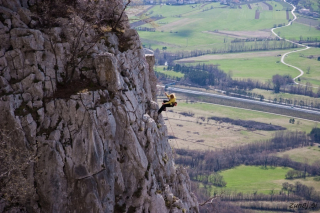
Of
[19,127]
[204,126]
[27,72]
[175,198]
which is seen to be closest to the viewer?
[19,127]

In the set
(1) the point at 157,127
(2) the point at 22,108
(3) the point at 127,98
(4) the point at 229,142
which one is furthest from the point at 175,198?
(4) the point at 229,142

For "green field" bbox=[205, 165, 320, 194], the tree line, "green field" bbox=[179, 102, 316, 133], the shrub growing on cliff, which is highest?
the shrub growing on cliff

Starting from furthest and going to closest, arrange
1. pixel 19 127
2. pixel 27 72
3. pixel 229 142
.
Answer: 1. pixel 229 142
2. pixel 27 72
3. pixel 19 127

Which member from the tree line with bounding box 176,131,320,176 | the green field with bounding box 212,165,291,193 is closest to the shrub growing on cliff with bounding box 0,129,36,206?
the green field with bounding box 212,165,291,193

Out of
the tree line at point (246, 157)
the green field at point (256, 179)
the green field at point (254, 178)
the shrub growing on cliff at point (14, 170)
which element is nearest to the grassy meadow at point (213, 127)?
the tree line at point (246, 157)

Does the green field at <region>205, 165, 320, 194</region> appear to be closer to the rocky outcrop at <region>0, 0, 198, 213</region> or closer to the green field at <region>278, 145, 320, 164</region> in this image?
the green field at <region>278, 145, 320, 164</region>

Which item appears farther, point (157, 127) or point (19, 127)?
point (157, 127)

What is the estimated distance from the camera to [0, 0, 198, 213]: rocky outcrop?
3197 centimetres

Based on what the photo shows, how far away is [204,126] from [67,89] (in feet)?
412

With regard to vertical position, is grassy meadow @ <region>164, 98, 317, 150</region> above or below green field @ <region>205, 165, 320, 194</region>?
above

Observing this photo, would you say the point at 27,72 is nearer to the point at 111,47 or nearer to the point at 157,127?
the point at 111,47

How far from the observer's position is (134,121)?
3672cm

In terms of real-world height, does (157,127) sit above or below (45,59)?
below

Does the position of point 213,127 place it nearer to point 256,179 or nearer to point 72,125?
point 256,179
